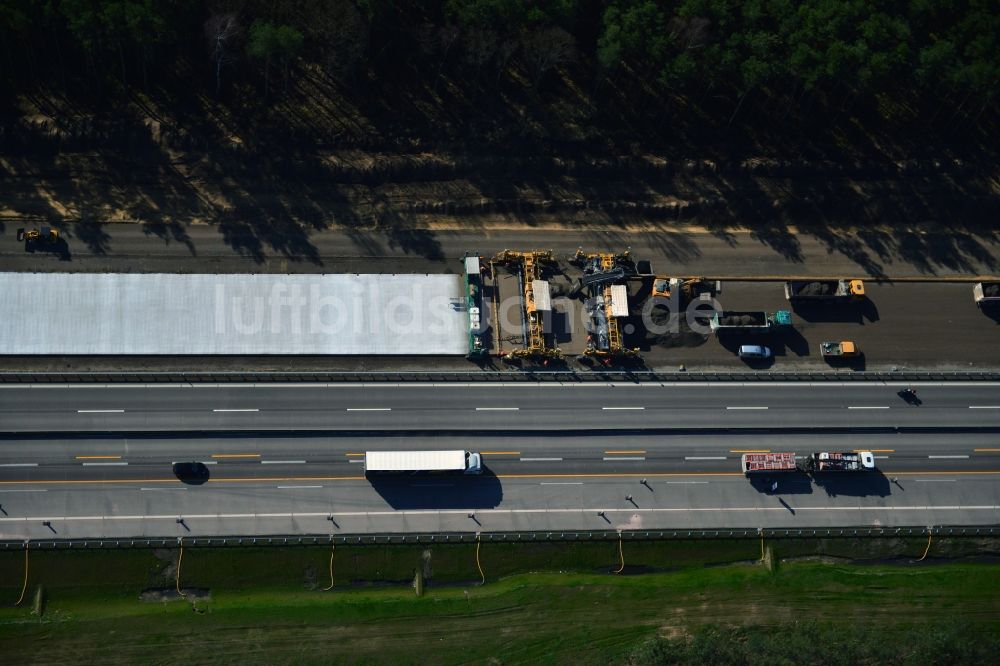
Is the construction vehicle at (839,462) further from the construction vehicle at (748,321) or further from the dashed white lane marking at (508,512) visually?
the construction vehicle at (748,321)

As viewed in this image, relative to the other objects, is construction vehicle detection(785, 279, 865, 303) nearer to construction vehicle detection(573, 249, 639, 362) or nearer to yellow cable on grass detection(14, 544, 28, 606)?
construction vehicle detection(573, 249, 639, 362)

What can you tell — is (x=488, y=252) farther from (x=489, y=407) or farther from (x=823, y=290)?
(x=823, y=290)

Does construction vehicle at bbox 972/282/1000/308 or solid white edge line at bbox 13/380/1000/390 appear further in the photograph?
construction vehicle at bbox 972/282/1000/308

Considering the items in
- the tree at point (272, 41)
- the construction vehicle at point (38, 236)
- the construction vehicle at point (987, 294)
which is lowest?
the construction vehicle at point (987, 294)

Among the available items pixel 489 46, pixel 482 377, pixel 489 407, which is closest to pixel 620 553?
pixel 489 407

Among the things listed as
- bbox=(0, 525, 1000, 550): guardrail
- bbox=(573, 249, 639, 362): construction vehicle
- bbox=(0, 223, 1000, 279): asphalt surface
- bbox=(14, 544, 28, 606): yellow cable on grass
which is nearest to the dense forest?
bbox=(0, 223, 1000, 279): asphalt surface

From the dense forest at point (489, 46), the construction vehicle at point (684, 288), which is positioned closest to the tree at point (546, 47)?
the dense forest at point (489, 46)
